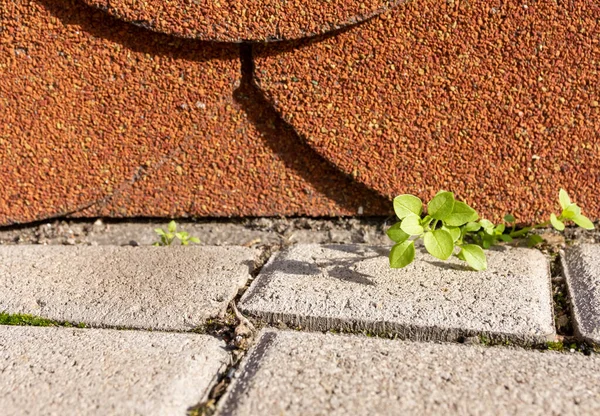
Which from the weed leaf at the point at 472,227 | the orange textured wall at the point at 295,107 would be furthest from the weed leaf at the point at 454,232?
the orange textured wall at the point at 295,107

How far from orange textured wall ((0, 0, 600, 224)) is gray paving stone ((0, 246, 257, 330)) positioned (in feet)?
0.60

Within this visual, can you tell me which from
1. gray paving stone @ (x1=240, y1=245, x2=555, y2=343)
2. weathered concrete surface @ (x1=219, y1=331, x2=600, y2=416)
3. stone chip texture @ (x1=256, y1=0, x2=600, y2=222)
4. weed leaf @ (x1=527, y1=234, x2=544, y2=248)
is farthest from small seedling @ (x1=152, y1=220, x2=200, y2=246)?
weed leaf @ (x1=527, y1=234, x2=544, y2=248)

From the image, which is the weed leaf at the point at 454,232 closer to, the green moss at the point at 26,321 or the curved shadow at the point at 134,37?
the curved shadow at the point at 134,37

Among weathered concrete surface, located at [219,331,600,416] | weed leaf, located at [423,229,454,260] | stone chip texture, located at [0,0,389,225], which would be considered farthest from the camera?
stone chip texture, located at [0,0,389,225]

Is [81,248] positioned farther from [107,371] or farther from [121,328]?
[107,371]

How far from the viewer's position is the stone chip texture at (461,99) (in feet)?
4.40

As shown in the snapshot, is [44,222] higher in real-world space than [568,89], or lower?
lower

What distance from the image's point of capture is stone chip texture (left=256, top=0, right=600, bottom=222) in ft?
4.40

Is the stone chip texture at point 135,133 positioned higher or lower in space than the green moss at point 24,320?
higher

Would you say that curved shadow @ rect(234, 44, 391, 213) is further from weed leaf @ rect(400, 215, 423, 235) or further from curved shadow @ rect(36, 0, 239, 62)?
weed leaf @ rect(400, 215, 423, 235)

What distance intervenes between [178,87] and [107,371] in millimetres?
742

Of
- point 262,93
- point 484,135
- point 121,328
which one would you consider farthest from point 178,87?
point 484,135

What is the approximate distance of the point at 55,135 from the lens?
1494 millimetres

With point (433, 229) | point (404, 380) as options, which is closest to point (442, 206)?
point (433, 229)
